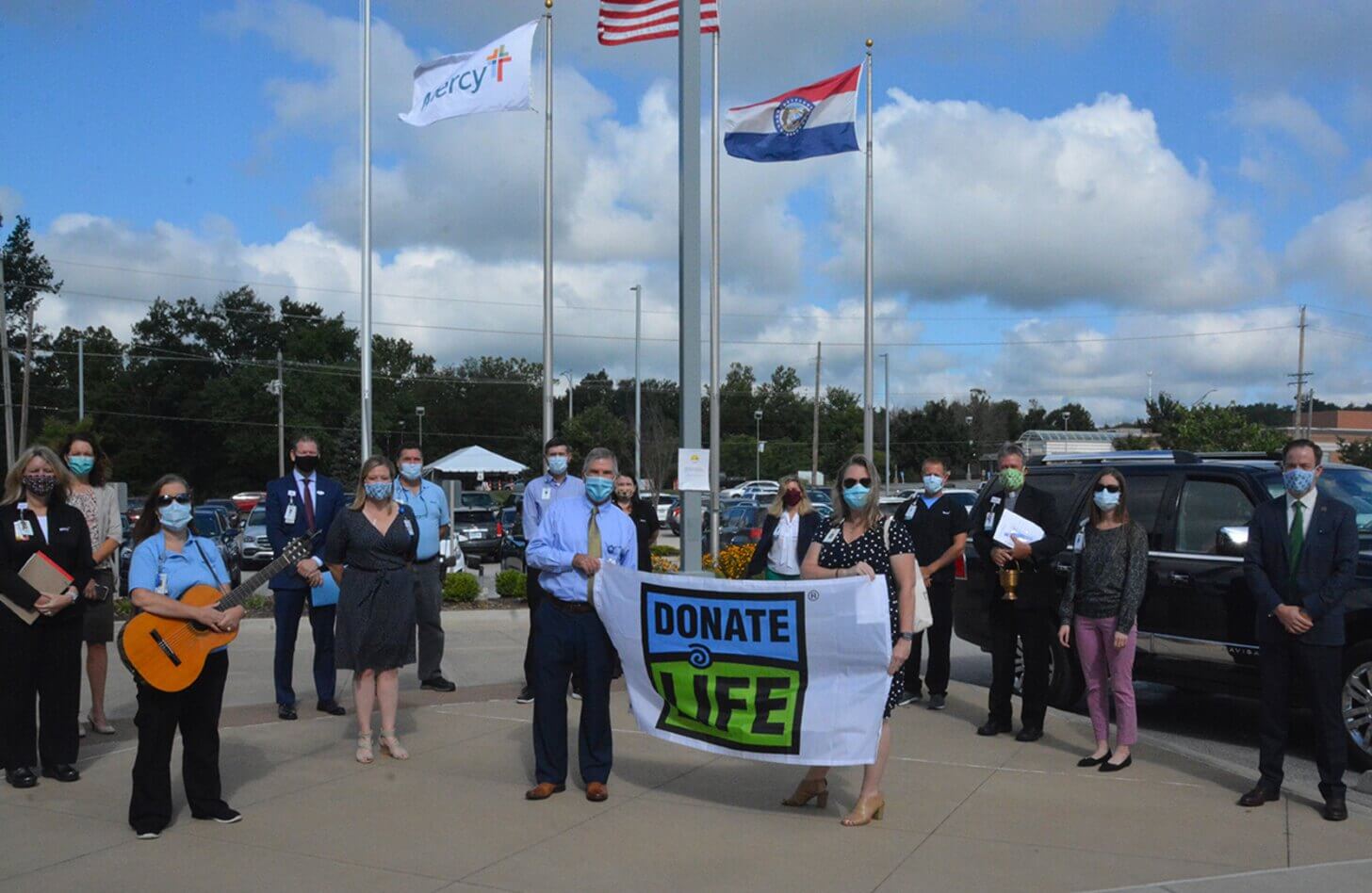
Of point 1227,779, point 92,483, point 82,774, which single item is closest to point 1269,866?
point 1227,779

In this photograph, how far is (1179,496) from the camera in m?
9.35

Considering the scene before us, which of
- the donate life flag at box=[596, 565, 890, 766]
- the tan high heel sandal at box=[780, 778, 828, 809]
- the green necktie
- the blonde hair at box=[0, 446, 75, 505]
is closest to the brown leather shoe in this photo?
the donate life flag at box=[596, 565, 890, 766]

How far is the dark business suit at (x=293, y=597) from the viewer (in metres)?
9.38

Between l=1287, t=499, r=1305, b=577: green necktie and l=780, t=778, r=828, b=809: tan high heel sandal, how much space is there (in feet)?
9.21

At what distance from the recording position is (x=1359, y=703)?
791 cm

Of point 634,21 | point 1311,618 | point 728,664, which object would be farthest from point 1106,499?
point 634,21

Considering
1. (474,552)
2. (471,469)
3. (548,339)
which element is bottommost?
(474,552)

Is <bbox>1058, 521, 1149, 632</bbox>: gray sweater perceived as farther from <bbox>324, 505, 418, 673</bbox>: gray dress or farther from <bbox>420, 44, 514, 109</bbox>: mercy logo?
<bbox>420, 44, 514, 109</bbox>: mercy logo

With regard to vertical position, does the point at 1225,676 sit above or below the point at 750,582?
below

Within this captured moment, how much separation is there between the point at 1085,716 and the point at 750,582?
4.56 m

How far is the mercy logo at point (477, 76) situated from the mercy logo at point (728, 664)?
14698 millimetres

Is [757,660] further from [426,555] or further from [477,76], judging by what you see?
[477,76]

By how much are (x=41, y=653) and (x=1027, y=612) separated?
6243 millimetres

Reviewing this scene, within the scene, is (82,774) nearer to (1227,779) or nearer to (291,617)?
(291,617)
